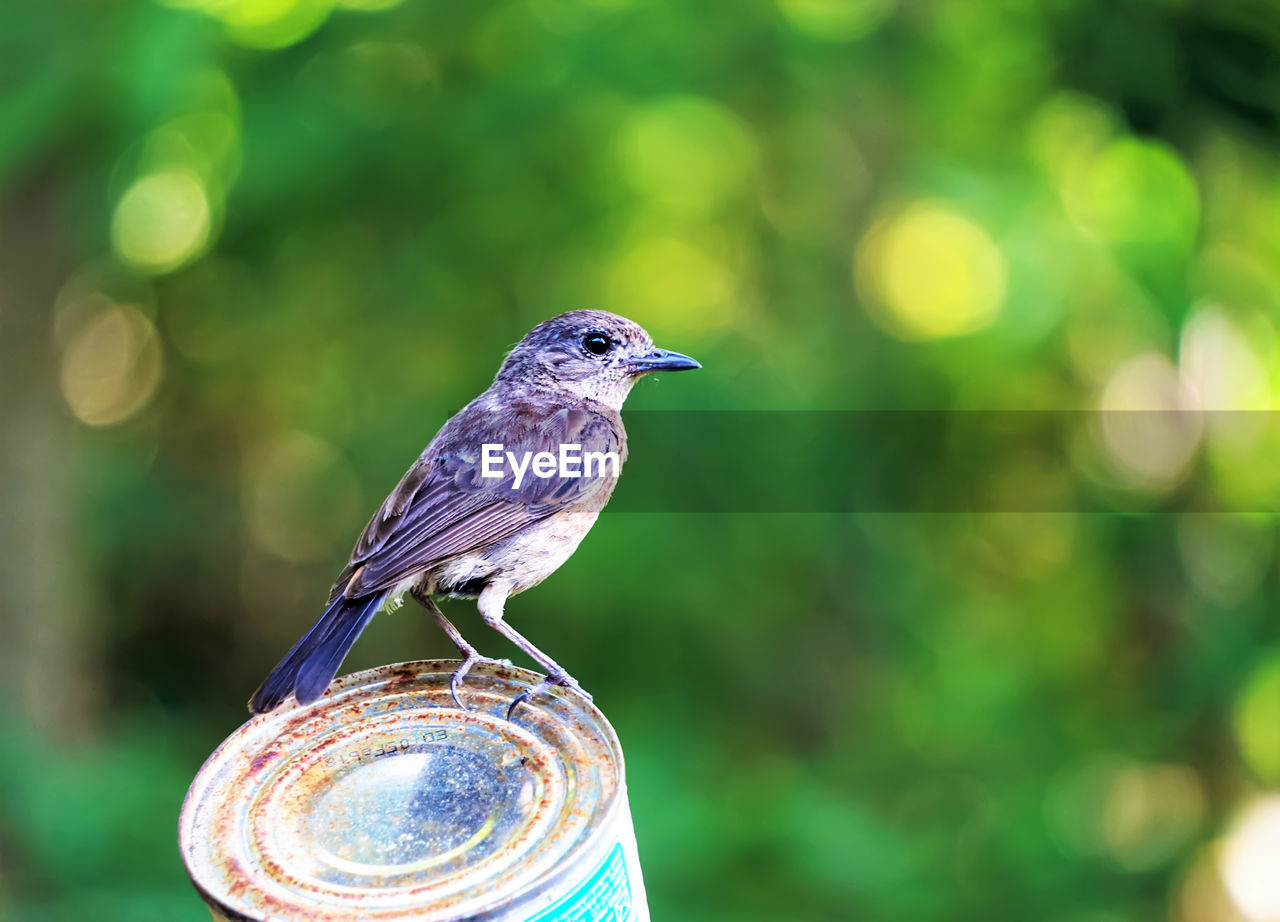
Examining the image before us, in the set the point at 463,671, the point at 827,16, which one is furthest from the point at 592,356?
the point at 827,16

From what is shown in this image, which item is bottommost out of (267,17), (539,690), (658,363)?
(539,690)

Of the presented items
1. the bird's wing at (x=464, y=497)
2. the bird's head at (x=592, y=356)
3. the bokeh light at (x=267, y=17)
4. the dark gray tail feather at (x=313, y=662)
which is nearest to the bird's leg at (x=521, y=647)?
the bird's wing at (x=464, y=497)

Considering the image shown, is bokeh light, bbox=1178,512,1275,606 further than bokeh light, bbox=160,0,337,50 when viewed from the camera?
Yes

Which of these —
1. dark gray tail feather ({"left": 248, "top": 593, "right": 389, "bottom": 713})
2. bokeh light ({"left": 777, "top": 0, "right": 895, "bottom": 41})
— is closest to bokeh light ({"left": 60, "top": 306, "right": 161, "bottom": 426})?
bokeh light ({"left": 777, "top": 0, "right": 895, "bottom": 41})

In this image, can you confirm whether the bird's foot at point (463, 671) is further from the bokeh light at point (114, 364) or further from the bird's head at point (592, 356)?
the bokeh light at point (114, 364)

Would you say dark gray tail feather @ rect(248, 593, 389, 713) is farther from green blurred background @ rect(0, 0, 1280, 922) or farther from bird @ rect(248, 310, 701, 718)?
green blurred background @ rect(0, 0, 1280, 922)

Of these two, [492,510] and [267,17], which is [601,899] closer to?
[492,510]

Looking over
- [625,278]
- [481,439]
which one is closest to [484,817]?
[481,439]
